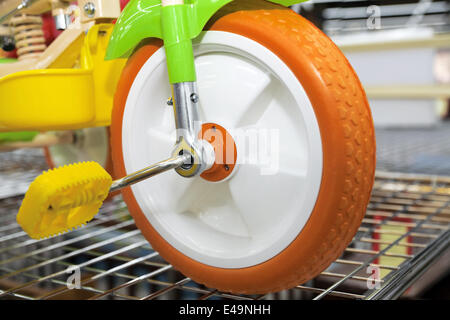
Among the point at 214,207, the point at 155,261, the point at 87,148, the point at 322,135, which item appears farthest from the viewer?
the point at 87,148

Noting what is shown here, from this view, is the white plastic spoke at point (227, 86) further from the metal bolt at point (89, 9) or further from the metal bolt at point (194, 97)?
the metal bolt at point (89, 9)

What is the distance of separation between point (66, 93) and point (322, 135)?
398mm

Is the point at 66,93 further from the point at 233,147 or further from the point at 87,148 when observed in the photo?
the point at 87,148

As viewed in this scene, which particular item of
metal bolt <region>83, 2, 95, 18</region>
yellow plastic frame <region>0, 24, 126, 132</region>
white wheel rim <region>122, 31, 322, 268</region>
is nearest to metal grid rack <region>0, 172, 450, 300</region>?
white wheel rim <region>122, 31, 322, 268</region>

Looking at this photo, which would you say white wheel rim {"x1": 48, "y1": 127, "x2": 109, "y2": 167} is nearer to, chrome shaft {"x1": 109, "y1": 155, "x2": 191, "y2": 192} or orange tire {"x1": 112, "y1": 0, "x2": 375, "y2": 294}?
chrome shaft {"x1": 109, "y1": 155, "x2": 191, "y2": 192}

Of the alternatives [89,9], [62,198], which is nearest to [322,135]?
[62,198]

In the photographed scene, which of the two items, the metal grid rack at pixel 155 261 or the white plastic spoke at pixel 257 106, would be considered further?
the metal grid rack at pixel 155 261

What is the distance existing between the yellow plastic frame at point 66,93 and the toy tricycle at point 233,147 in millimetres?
21

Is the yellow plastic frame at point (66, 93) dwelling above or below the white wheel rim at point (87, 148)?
above

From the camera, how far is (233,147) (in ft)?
2.16

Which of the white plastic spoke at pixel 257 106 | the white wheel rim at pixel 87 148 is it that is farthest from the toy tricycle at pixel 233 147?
the white wheel rim at pixel 87 148

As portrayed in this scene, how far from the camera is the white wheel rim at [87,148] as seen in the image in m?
1.20
